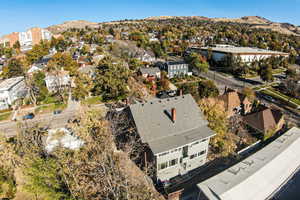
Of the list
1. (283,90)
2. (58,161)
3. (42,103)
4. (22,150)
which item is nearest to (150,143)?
(58,161)

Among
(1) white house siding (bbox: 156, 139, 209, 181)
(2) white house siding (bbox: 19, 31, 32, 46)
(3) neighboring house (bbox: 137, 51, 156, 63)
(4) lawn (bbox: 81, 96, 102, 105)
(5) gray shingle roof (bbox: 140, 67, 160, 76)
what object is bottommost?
(1) white house siding (bbox: 156, 139, 209, 181)

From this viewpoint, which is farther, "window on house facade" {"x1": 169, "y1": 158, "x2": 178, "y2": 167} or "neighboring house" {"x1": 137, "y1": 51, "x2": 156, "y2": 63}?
"neighboring house" {"x1": 137, "y1": 51, "x2": 156, "y2": 63}

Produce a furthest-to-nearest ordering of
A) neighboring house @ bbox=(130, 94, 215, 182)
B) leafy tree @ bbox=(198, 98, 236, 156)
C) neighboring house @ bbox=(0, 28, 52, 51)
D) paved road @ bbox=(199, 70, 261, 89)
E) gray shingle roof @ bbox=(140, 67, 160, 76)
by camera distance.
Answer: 1. neighboring house @ bbox=(0, 28, 52, 51)
2. paved road @ bbox=(199, 70, 261, 89)
3. gray shingle roof @ bbox=(140, 67, 160, 76)
4. leafy tree @ bbox=(198, 98, 236, 156)
5. neighboring house @ bbox=(130, 94, 215, 182)

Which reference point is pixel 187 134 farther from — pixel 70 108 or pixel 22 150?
pixel 70 108

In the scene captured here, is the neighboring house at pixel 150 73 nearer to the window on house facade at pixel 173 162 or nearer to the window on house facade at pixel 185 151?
the window on house facade at pixel 185 151

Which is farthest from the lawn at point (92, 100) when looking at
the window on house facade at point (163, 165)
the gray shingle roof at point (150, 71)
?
the window on house facade at point (163, 165)

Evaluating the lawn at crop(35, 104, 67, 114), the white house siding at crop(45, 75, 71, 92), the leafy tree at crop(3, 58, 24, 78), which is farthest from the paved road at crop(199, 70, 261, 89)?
the leafy tree at crop(3, 58, 24, 78)

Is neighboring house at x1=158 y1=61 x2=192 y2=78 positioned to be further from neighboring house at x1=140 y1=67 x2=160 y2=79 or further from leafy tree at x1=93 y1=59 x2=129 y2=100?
leafy tree at x1=93 y1=59 x2=129 y2=100

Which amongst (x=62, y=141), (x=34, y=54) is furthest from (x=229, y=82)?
(x=34, y=54)

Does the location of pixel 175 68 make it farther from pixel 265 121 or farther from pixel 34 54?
pixel 34 54
